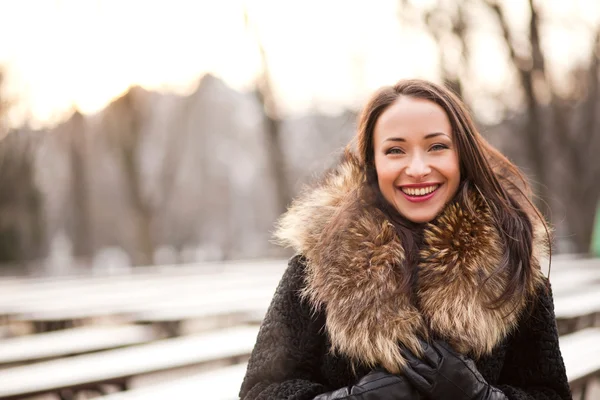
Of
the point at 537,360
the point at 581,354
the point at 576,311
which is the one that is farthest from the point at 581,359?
the point at 537,360

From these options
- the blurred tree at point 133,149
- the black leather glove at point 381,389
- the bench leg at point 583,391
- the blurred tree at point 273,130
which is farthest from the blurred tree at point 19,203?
the black leather glove at point 381,389

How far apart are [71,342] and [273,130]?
968cm

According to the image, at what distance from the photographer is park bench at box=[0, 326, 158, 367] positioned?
4195 millimetres

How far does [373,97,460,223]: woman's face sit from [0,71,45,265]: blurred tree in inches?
637

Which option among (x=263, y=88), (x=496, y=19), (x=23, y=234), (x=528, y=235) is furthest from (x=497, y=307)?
(x=23, y=234)

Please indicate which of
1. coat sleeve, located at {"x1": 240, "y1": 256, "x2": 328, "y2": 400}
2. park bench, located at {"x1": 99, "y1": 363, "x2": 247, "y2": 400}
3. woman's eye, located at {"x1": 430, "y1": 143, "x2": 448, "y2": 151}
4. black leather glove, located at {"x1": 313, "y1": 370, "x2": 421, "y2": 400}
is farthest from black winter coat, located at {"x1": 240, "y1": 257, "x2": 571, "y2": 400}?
park bench, located at {"x1": 99, "y1": 363, "x2": 247, "y2": 400}

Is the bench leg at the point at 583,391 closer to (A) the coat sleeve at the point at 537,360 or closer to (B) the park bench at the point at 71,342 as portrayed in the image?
(A) the coat sleeve at the point at 537,360

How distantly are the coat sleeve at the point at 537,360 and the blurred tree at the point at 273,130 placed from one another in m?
11.8

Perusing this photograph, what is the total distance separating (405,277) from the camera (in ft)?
6.32

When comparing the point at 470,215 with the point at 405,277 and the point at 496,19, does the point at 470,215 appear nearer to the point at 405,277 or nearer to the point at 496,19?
the point at 405,277

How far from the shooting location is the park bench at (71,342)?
13.8 feet

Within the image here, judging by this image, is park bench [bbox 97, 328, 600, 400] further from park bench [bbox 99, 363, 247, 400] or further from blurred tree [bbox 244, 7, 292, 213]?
blurred tree [bbox 244, 7, 292, 213]

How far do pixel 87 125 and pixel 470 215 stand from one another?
51.1ft

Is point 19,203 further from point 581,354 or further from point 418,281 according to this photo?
point 418,281
